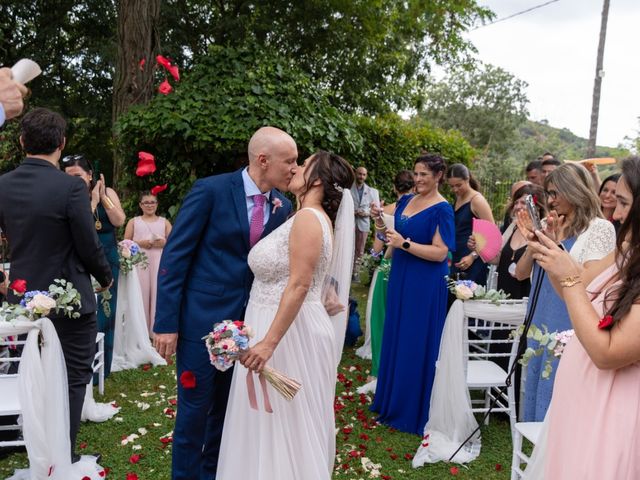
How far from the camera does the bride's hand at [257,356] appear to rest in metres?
2.74

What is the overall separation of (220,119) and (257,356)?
15.4 ft

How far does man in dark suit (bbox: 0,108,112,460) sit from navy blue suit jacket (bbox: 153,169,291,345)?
799mm

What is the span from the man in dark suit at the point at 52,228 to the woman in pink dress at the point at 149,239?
295 centimetres

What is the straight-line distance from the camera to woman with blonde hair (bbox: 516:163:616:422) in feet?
11.7

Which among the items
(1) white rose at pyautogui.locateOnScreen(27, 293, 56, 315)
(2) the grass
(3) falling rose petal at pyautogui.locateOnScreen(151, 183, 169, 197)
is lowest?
(2) the grass

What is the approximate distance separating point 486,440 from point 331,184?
9.25 feet

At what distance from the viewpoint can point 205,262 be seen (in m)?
3.05

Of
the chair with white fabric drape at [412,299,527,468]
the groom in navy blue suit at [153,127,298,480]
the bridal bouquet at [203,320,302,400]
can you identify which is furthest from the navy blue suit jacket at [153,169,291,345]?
Result: the chair with white fabric drape at [412,299,527,468]

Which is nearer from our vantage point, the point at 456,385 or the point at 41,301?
the point at 41,301

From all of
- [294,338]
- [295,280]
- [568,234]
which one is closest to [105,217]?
[294,338]

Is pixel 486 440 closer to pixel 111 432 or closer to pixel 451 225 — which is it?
pixel 451 225

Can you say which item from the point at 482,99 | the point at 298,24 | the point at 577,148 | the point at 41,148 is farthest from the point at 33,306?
the point at 577,148

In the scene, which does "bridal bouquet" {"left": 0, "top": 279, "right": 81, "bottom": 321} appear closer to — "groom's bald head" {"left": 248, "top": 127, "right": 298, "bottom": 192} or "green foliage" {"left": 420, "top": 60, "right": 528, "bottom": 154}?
"groom's bald head" {"left": 248, "top": 127, "right": 298, "bottom": 192}

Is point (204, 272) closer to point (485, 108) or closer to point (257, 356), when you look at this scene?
point (257, 356)
